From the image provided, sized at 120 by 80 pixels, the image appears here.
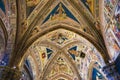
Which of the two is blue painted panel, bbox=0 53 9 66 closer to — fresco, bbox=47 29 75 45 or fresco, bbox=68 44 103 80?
fresco, bbox=47 29 75 45

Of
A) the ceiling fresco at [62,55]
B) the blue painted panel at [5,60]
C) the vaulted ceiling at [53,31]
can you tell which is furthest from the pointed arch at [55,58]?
the blue painted panel at [5,60]

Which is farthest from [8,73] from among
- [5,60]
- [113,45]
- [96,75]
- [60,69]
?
[96,75]

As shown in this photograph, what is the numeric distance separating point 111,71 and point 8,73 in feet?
16.7

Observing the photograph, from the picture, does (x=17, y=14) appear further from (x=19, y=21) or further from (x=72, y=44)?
(x=72, y=44)

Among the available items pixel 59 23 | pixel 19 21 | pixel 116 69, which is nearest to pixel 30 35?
pixel 19 21

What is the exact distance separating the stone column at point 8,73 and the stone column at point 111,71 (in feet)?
14.6

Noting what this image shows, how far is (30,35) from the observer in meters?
14.0

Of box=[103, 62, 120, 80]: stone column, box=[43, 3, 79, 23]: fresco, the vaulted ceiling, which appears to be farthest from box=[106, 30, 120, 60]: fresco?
box=[43, 3, 79, 23]: fresco

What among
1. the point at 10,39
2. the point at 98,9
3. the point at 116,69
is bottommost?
the point at 116,69

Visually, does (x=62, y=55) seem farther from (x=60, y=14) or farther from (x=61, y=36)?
(x=60, y=14)

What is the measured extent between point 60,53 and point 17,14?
4.46m

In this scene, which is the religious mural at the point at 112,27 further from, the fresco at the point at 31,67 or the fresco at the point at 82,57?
the fresco at the point at 31,67

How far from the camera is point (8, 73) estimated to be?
463 inches

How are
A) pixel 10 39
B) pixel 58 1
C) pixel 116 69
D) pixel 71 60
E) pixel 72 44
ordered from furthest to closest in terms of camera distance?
1. pixel 71 60
2. pixel 72 44
3. pixel 58 1
4. pixel 10 39
5. pixel 116 69
